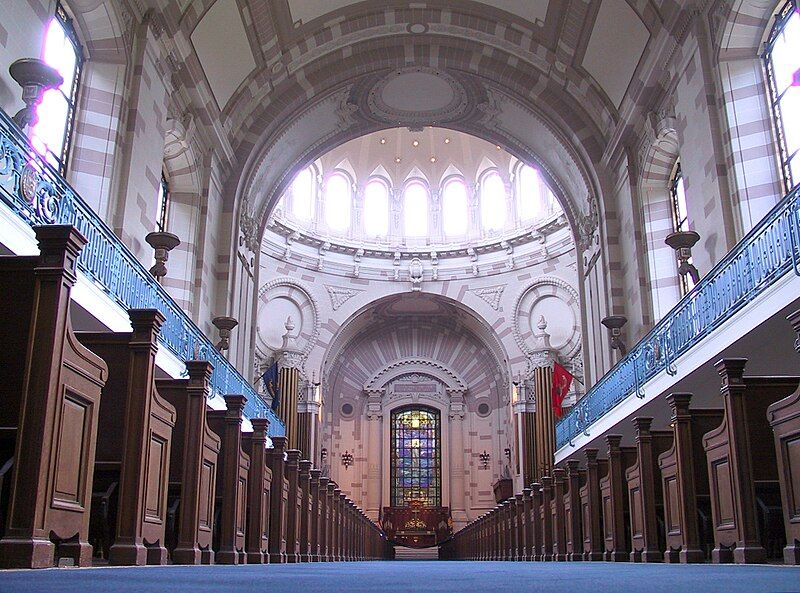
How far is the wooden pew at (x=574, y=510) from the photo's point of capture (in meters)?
11.6

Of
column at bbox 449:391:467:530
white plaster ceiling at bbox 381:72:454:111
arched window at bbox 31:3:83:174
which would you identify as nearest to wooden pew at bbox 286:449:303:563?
arched window at bbox 31:3:83:174

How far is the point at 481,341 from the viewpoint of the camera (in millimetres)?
29453

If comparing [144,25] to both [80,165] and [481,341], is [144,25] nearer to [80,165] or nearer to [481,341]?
[80,165]

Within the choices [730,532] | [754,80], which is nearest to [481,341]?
[754,80]

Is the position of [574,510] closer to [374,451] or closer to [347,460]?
[347,460]

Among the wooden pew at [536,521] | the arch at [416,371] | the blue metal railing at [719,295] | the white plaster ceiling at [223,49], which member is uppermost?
the white plaster ceiling at [223,49]

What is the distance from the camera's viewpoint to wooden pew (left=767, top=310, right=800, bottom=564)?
574 cm

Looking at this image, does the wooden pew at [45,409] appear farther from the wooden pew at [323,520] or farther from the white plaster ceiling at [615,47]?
the white plaster ceiling at [615,47]

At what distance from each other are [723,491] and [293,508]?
5.97m

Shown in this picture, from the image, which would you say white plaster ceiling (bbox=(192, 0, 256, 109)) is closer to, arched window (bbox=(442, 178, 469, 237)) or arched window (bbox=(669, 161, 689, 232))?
arched window (bbox=(669, 161, 689, 232))

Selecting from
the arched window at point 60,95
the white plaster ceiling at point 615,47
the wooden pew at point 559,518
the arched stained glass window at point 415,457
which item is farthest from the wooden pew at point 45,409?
the arched stained glass window at point 415,457

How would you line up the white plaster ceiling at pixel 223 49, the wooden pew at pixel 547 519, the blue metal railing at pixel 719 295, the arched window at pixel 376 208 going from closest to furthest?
the blue metal railing at pixel 719 295, the wooden pew at pixel 547 519, the white plaster ceiling at pixel 223 49, the arched window at pixel 376 208

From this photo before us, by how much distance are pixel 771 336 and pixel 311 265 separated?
1931 centimetres

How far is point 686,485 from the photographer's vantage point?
7.77 m
